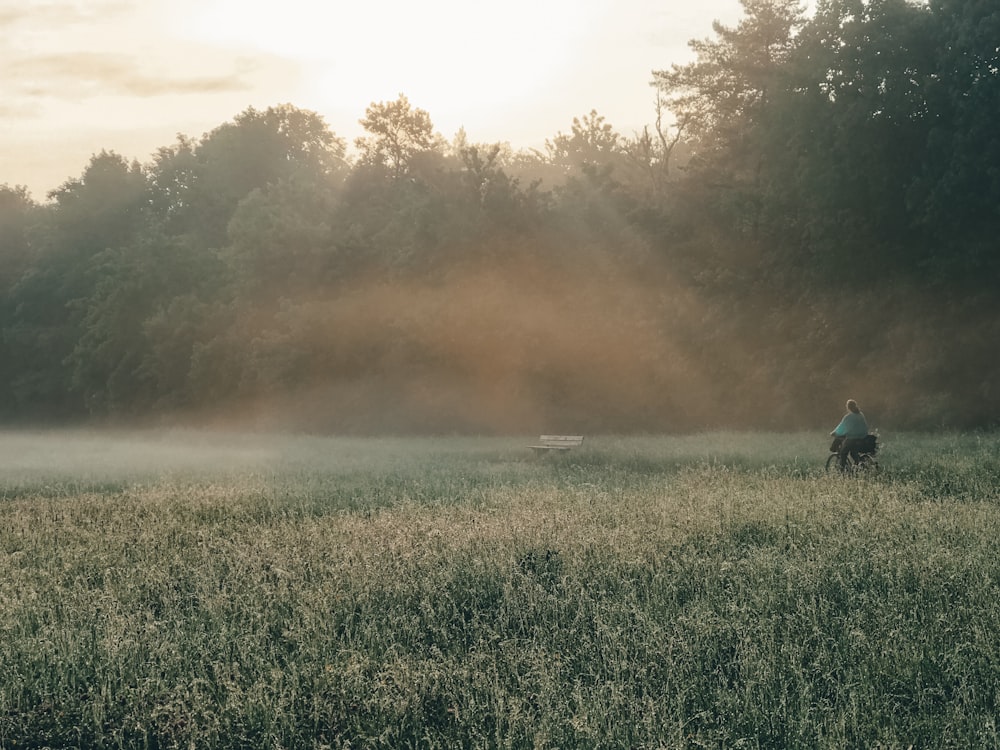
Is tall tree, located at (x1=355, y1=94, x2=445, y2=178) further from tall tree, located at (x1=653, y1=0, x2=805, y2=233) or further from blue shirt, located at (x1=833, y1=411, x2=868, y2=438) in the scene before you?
blue shirt, located at (x1=833, y1=411, x2=868, y2=438)

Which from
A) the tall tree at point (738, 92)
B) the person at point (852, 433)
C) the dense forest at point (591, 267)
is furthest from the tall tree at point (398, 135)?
the person at point (852, 433)

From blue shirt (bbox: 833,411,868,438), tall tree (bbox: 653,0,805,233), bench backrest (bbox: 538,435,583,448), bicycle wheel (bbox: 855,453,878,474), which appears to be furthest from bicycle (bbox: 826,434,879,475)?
tall tree (bbox: 653,0,805,233)

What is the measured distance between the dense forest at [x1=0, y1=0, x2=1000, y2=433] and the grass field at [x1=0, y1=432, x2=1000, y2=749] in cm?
2011

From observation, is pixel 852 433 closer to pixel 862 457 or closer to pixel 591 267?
pixel 862 457

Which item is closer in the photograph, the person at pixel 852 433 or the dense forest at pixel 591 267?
the person at pixel 852 433

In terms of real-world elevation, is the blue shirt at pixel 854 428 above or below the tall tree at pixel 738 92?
below

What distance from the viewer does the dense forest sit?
3203 centimetres

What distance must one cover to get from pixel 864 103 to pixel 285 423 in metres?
31.5

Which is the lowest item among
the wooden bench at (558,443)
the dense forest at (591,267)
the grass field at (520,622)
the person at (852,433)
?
the grass field at (520,622)

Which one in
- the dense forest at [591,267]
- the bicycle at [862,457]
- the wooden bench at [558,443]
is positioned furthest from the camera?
the dense forest at [591,267]

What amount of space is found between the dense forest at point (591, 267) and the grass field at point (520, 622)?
2011 centimetres

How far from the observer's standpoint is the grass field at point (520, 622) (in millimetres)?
5719

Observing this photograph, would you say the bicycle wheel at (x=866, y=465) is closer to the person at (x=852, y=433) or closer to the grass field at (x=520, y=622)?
the person at (x=852, y=433)

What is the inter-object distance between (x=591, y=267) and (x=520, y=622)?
37.9m
